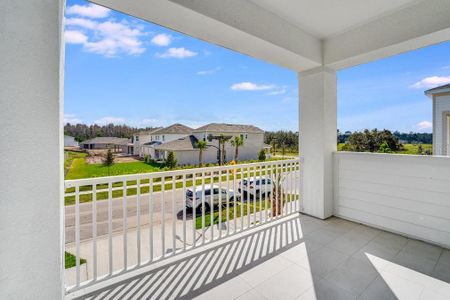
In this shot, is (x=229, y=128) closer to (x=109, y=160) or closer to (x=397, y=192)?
(x=109, y=160)

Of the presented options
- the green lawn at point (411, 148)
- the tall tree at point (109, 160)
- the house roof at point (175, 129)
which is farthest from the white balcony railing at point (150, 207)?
the green lawn at point (411, 148)

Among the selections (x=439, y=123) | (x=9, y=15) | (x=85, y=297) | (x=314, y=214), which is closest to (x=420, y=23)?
(x=439, y=123)

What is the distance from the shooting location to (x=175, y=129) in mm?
3463

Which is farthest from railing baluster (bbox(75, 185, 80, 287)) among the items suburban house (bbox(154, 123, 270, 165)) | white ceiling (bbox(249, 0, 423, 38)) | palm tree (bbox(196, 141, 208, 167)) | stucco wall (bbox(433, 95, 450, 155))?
stucco wall (bbox(433, 95, 450, 155))

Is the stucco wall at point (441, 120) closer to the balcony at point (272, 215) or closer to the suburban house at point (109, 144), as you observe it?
the balcony at point (272, 215)

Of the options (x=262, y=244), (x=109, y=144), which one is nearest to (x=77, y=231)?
(x=109, y=144)

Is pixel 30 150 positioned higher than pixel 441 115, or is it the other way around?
pixel 441 115

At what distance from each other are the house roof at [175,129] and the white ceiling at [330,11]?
1966 millimetres

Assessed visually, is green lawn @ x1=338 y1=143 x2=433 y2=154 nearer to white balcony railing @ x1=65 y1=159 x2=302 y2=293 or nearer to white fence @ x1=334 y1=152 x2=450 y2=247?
white fence @ x1=334 y1=152 x2=450 y2=247

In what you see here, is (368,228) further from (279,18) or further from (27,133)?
(27,133)

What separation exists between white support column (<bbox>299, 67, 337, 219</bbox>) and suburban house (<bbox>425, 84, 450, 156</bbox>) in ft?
6.40

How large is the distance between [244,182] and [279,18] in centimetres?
229

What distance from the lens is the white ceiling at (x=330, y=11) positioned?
255 centimetres

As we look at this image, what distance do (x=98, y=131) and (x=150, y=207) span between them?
4.31ft
